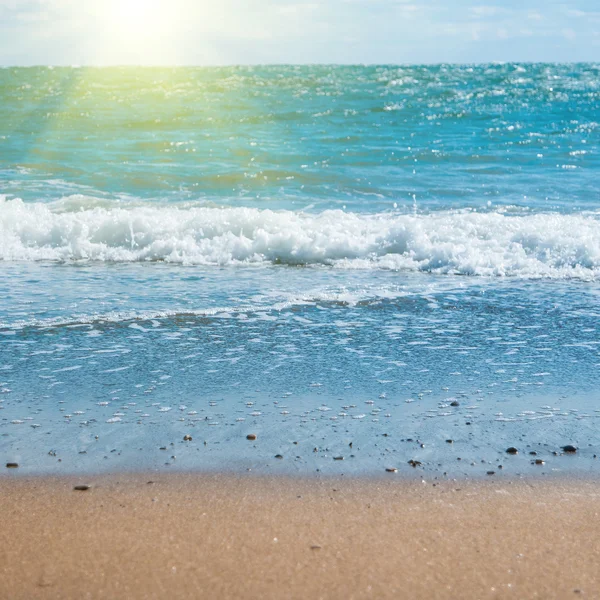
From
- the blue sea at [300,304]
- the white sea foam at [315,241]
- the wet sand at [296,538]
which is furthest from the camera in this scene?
the white sea foam at [315,241]

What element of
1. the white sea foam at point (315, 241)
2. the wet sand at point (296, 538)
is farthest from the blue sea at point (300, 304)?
the wet sand at point (296, 538)

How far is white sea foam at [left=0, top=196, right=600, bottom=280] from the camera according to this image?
8703 mm

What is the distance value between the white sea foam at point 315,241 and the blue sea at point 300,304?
0.04 meters

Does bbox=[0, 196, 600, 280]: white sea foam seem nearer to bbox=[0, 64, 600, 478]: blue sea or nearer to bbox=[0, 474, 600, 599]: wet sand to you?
bbox=[0, 64, 600, 478]: blue sea

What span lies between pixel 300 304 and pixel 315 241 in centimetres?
271

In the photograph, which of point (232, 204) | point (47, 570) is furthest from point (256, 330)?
point (232, 204)

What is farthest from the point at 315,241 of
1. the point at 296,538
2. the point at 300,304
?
the point at 296,538

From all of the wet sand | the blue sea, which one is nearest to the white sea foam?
the blue sea

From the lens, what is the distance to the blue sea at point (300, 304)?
156 inches

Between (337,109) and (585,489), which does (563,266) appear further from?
(337,109)

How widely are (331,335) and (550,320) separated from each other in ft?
6.22

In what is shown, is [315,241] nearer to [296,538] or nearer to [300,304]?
[300,304]

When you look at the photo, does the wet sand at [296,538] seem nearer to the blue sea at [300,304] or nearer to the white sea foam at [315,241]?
the blue sea at [300,304]

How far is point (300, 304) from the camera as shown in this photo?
6762 mm
